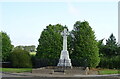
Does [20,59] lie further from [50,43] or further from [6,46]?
[6,46]

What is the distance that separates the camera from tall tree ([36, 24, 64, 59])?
152 ft

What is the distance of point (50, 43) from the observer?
1874 inches

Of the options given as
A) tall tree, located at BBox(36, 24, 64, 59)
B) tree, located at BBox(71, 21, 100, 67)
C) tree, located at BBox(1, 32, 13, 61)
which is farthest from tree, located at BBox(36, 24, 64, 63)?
tree, located at BBox(1, 32, 13, 61)

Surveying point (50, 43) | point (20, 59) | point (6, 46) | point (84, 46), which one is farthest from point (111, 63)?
point (6, 46)

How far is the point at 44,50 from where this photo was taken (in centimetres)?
4697

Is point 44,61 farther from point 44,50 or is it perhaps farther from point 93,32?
point 93,32

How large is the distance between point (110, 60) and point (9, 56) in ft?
62.1

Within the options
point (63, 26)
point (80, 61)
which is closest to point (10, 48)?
point (63, 26)

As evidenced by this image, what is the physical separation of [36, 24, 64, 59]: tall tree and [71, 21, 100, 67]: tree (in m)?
3.01

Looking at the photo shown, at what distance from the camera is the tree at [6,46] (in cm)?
4909

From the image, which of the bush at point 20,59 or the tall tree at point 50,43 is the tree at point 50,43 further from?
the bush at point 20,59

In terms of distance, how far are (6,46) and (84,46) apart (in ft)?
53.2

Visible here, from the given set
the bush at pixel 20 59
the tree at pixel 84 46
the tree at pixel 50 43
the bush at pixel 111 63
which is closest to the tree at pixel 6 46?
the bush at pixel 20 59

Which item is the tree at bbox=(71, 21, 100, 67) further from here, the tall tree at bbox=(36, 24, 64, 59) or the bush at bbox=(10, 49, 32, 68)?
the bush at bbox=(10, 49, 32, 68)
